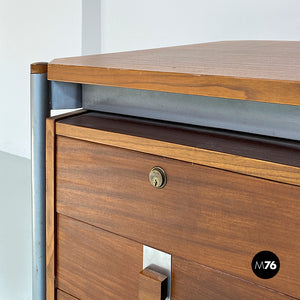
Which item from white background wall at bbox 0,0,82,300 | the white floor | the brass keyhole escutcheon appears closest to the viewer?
the brass keyhole escutcheon

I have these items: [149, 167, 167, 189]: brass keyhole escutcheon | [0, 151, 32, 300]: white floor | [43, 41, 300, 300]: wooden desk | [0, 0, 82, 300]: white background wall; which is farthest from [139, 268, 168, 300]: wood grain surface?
[0, 0, 82, 300]: white background wall

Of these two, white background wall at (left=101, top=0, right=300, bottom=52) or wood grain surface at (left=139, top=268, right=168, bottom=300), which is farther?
white background wall at (left=101, top=0, right=300, bottom=52)

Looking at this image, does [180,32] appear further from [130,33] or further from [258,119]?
[258,119]

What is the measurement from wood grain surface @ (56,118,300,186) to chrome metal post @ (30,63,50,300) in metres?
0.08

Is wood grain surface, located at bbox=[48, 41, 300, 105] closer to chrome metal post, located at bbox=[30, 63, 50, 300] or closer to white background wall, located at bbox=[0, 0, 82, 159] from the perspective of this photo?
chrome metal post, located at bbox=[30, 63, 50, 300]

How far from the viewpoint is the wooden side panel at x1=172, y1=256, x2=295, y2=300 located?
54cm

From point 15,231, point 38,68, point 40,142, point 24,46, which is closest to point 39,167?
point 40,142

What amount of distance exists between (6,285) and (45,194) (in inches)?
36.6

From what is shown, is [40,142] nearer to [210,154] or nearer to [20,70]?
[210,154]

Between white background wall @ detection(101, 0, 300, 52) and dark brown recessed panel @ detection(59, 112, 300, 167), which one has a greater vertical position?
white background wall @ detection(101, 0, 300, 52)

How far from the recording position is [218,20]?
200cm

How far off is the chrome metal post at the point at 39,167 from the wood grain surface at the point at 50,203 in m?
0.01

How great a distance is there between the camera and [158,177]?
0.58 m

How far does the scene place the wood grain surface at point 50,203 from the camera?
2.32 feet
